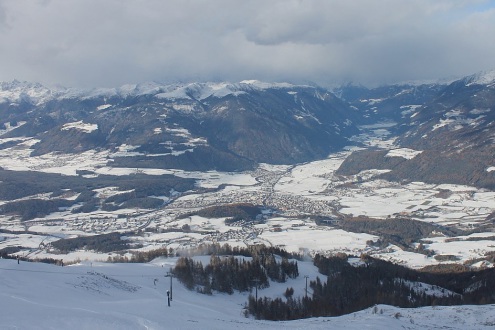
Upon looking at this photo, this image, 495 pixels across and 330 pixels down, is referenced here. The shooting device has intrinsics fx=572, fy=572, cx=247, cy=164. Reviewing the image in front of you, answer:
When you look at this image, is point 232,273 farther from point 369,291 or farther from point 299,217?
point 299,217

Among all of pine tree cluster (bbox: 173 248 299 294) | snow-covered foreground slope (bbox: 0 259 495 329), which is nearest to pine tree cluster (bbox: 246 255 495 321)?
pine tree cluster (bbox: 173 248 299 294)

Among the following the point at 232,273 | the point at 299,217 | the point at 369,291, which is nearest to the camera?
the point at 369,291

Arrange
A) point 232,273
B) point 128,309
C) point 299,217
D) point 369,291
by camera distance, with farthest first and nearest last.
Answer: point 299,217, point 232,273, point 369,291, point 128,309

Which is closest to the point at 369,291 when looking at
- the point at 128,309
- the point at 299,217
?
the point at 128,309

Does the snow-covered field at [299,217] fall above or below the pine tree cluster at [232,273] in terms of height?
above

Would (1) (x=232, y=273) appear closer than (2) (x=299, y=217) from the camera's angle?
Yes

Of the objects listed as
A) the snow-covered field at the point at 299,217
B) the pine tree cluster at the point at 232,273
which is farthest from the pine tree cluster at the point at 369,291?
the snow-covered field at the point at 299,217

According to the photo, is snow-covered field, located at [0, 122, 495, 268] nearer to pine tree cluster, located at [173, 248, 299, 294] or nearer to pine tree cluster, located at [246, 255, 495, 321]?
pine tree cluster, located at [246, 255, 495, 321]

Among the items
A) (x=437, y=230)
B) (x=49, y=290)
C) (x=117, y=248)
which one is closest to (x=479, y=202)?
(x=437, y=230)

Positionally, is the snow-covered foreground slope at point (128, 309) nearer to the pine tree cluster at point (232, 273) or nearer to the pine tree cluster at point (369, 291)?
the pine tree cluster at point (232, 273)
